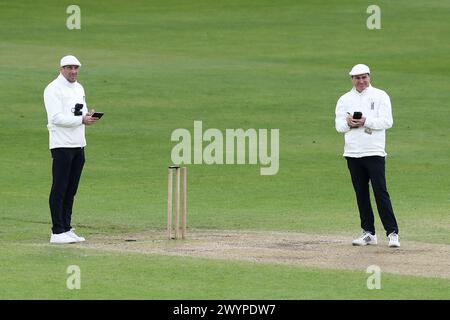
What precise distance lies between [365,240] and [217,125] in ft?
44.0

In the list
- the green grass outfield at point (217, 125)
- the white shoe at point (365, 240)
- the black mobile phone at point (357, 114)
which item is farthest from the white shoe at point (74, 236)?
the black mobile phone at point (357, 114)

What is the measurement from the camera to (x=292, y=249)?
15.4m

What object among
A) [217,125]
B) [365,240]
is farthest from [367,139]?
[217,125]

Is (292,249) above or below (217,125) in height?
below

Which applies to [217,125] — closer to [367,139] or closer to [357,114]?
[367,139]

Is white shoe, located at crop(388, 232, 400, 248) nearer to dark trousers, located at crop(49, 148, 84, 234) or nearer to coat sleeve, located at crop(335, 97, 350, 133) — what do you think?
coat sleeve, located at crop(335, 97, 350, 133)

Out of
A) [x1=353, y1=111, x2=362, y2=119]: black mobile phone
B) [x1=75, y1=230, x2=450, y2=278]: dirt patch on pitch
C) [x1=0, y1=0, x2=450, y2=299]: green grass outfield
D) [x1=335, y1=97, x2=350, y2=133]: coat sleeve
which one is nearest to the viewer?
[x1=0, y1=0, x2=450, y2=299]: green grass outfield

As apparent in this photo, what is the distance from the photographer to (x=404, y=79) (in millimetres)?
35250

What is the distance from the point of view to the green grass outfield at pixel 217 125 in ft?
44.4

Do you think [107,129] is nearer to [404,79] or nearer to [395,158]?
[395,158]

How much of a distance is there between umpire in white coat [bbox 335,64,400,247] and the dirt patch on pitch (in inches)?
12.9

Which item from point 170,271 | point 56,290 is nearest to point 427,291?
point 170,271

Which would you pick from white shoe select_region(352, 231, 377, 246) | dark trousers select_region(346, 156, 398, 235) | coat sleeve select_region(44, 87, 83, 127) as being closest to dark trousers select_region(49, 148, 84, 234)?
coat sleeve select_region(44, 87, 83, 127)

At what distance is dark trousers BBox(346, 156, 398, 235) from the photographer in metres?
15.6
